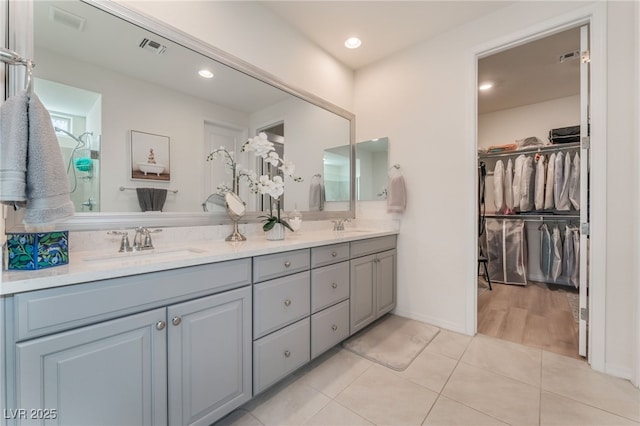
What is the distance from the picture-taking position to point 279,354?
4.99ft

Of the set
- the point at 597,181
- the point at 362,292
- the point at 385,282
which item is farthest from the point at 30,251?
the point at 597,181

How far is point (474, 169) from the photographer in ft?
7.30

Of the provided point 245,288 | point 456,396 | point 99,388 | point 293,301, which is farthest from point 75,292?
point 456,396

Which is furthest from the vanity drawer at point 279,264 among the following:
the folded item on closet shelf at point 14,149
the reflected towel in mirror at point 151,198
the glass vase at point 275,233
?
the folded item on closet shelf at point 14,149

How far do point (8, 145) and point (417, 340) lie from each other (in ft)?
8.45

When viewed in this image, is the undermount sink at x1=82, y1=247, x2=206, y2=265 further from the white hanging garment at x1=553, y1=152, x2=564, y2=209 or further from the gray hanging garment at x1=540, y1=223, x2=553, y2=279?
the gray hanging garment at x1=540, y1=223, x2=553, y2=279

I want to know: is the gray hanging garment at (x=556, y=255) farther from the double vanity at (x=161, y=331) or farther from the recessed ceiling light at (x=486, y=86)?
the double vanity at (x=161, y=331)

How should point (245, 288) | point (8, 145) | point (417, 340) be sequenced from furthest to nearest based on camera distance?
1. point (417, 340)
2. point (245, 288)
3. point (8, 145)

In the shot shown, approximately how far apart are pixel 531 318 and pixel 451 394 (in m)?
1.65

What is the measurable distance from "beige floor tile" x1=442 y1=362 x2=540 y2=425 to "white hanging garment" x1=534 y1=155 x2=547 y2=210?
2803 mm

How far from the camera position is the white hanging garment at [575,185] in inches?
129

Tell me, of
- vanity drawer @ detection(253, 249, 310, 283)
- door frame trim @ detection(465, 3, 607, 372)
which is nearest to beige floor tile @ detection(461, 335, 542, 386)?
door frame trim @ detection(465, 3, 607, 372)

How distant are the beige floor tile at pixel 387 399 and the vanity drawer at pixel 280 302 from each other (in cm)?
54

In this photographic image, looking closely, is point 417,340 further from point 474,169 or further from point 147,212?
point 147,212
